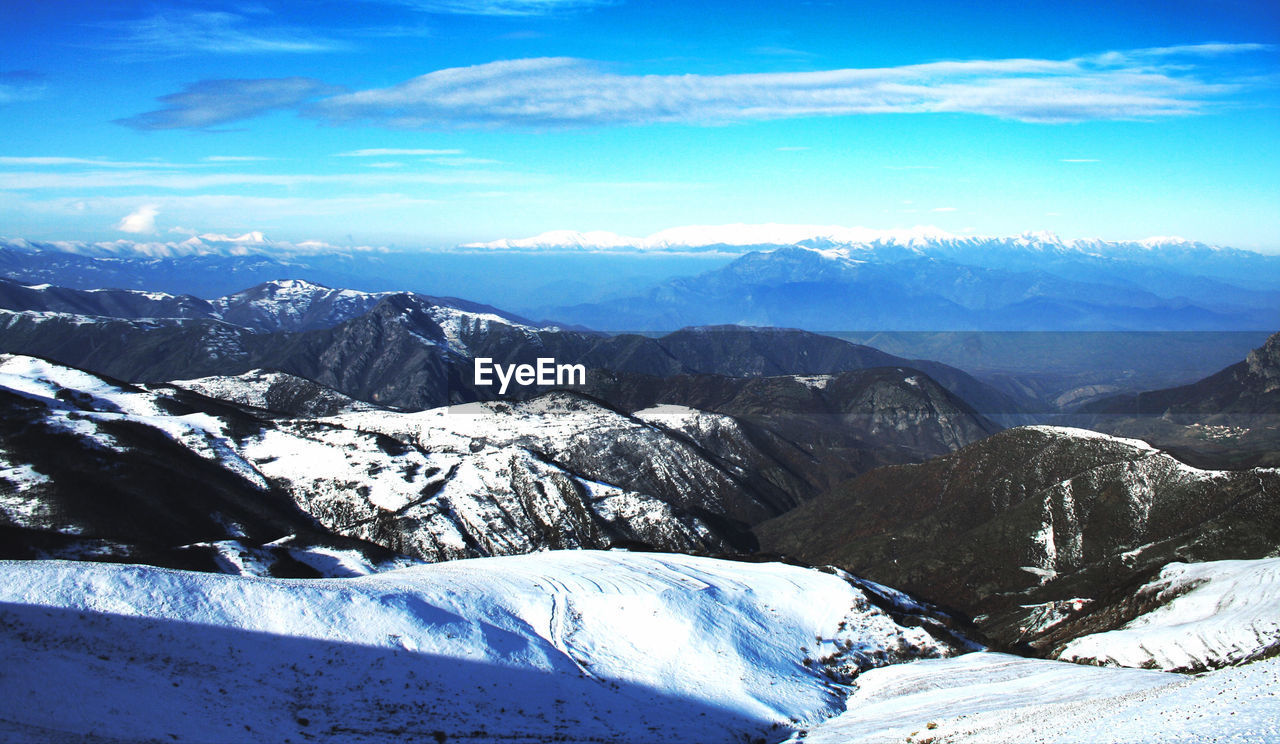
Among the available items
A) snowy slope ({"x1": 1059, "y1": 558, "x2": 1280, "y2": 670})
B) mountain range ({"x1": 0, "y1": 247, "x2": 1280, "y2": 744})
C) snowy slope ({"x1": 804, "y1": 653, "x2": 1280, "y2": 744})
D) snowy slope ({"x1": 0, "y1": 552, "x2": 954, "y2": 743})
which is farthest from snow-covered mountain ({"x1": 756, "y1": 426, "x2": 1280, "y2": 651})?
snowy slope ({"x1": 0, "y1": 552, "x2": 954, "y2": 743})

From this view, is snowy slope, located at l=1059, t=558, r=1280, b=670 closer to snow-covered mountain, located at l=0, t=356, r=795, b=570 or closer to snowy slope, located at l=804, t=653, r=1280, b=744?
snowy slope, located at l=804, t=653, r=1280, b=744

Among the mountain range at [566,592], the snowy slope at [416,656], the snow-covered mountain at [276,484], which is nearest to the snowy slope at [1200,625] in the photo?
the mountain range at [566,592]

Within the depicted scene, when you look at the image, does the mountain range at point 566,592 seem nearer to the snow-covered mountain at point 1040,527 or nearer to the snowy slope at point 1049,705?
the snowy slope at point 1049,705

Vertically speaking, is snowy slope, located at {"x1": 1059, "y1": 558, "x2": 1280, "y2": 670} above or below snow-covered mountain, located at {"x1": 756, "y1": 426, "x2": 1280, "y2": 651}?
above

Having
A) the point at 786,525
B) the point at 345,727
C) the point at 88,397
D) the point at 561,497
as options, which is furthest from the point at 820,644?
the point at 88,397

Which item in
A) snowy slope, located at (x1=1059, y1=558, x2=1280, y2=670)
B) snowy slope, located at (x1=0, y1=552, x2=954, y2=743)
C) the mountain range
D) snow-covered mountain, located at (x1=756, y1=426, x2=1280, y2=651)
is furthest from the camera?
snow-covered mountain, located at (x1=756, y1=426, x2=1280, y2=651)

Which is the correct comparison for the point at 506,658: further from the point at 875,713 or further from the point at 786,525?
the point at 786,525

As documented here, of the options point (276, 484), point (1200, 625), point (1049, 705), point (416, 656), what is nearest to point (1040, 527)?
point (1200, 625)
